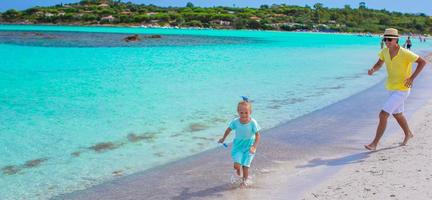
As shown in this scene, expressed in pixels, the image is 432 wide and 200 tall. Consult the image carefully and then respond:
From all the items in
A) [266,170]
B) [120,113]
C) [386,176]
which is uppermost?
[386,176]

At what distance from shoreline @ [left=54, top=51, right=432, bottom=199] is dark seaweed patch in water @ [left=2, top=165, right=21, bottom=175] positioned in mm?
1505

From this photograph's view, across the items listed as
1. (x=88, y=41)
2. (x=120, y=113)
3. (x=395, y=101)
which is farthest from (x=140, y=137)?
(x=88, y=41)

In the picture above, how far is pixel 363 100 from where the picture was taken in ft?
47.8

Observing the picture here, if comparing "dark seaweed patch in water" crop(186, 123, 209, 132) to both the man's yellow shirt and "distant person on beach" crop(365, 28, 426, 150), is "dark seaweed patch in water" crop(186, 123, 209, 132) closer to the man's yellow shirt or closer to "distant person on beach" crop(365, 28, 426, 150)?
"distant person on beach" crop(365, 28, 426, 150)

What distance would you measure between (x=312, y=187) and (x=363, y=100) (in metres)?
9.07

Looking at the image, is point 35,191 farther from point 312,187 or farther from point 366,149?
point 366,149

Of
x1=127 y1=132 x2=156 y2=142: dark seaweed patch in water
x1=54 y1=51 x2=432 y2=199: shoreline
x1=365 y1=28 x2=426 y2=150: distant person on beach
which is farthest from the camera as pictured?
x1=127 y1=132 x2=156 y2=142: dark seaweed patch in water

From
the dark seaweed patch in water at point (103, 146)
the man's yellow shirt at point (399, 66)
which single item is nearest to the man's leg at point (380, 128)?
the man's yellow shirt at point (399, 66)

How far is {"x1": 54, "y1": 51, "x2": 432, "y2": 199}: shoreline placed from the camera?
20.2 feet

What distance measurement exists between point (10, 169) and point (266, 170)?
3918mm

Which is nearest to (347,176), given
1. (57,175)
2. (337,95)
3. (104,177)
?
(104,177)

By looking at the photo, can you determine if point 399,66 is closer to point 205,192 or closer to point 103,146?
point 205,192

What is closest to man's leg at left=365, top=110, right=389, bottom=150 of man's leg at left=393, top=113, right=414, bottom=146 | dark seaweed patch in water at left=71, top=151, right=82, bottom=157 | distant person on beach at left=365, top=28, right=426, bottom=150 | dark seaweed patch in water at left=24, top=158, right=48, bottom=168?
distant person on beach at left=365, top=28, right=426, bottom=150

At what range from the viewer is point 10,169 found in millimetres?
7418
